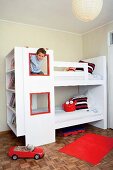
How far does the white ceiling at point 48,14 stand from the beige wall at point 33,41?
155 mm

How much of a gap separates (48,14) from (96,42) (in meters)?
1.41

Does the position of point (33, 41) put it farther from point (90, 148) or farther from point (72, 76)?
point (90, 148)

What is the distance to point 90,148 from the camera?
2.54 meters

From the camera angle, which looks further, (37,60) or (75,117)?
(75,117)

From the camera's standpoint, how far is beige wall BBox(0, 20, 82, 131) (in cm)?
327

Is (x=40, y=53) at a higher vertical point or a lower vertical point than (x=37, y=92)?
higher

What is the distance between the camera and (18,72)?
2.47 metres

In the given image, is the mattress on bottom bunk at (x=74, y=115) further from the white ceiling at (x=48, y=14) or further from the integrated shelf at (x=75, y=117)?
the white ceiling at (x=48, y=14)

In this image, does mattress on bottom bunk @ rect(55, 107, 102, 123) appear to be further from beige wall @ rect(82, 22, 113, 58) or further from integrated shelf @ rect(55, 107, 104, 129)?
beige wall @ rect(82, 22, 113, 58)

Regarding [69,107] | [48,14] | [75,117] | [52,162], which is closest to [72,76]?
[69,107]

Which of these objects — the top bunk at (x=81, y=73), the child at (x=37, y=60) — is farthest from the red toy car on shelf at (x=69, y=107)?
the child at (x=37, y=60)

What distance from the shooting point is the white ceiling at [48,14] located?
2551 mm

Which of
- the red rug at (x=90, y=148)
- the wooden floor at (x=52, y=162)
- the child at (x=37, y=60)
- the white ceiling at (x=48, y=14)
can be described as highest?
the white ceiling at (x=48, y=14)

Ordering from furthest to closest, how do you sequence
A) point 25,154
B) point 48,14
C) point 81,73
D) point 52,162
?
point 81,73 → point 48,14 → point 25,154 → point 52,162
